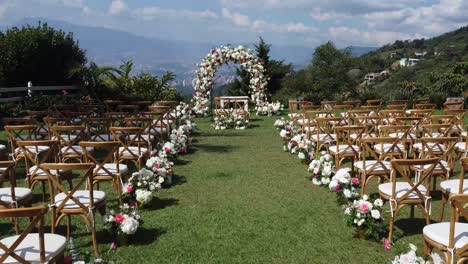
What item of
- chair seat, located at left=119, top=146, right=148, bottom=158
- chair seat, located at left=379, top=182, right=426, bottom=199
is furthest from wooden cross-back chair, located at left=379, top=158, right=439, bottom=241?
chair seat, located at left=119, top=146, right=148, bottom=158

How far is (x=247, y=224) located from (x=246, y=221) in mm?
99

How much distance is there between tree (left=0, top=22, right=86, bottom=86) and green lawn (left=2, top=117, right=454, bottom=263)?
12861 millimetres

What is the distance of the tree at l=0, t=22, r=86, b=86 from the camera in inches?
688

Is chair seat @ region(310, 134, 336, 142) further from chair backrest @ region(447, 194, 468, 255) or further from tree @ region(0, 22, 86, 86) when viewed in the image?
tree @ region(0, 22, 86, 86)

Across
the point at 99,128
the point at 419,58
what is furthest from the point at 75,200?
the point at 419,58

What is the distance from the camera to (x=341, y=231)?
4.85 meters

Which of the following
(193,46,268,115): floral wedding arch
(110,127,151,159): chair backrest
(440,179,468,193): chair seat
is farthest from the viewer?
(193,46,268,115): floral wedding arch

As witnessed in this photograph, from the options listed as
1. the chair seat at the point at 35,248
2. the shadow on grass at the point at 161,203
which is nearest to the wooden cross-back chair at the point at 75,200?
the chair seat at the point at 35,248

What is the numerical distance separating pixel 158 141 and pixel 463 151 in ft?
19.6

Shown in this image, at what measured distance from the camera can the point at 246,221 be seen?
5195mm

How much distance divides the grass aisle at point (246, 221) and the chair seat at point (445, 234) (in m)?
0.77

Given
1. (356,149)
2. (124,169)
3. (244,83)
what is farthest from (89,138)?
(244,83)

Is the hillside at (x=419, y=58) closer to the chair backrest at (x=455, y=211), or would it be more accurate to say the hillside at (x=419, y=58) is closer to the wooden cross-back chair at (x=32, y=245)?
the chair backrest at (x=455, y=211)

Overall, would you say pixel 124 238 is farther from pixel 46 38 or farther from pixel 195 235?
pixel 46 38
